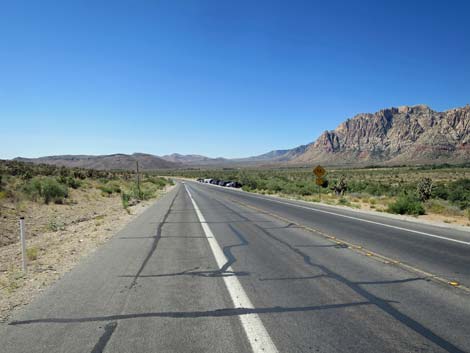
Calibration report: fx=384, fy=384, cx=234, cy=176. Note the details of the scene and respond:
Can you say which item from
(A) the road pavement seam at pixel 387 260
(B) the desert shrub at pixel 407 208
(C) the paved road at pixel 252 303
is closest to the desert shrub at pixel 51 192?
(C) the paved road at pixel 252 303

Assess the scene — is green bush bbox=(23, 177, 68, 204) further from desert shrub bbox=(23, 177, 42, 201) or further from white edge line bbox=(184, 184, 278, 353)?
white edge line bbox=(184, 184, 278, 353)

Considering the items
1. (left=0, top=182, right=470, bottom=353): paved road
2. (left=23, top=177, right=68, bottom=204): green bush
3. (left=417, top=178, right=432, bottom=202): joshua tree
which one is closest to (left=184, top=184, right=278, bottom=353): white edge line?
(left=0, top=182, right=470, bottom=353): paved road

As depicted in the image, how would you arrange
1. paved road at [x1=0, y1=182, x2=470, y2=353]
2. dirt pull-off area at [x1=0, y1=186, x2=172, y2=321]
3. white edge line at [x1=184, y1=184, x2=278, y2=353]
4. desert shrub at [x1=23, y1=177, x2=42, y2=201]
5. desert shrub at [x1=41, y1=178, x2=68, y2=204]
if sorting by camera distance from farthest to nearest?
desert shrub at [x1=41, y1=178, x2=68, y2=204] < desert shrub at [x1=23, y1=177, x2=42, y2=201] < dirt pull-off area at [x1=0, y1=186, x2=172, y2=321] < paved road at [x1=0, y1=182, x2=470, y2=353] < white edge line at [x1=184, y1=184, x2=278, y2=353]

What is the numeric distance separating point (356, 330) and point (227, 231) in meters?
9.21

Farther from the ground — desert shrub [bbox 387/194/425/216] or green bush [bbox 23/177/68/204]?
green bush [bbox 23/177/68/204]

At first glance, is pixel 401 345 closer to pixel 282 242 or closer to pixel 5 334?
pixel 5 334

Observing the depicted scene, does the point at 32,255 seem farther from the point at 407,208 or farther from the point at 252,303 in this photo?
the point at 407,208

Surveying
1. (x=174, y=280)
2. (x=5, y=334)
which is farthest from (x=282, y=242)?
(x=5, y=334)

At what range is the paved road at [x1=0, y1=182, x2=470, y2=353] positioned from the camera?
14.5 ft

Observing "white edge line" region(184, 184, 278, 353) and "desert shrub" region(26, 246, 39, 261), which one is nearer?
"white edge line" region(184, 184, 278, 353)

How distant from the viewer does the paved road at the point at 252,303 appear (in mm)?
4422

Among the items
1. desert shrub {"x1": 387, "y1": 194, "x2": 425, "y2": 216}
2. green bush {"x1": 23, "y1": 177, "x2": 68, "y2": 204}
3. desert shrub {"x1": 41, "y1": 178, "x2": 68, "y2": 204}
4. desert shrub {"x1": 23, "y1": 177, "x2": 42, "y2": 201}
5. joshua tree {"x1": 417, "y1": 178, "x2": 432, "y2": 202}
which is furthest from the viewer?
joshua tree {"x1": 417, "y1": 178, "x2": 432, "y2": 202}

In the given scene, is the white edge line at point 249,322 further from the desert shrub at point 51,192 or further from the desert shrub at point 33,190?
the desert shrub at point 51,192

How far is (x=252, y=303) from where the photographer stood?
5668 millimetres
